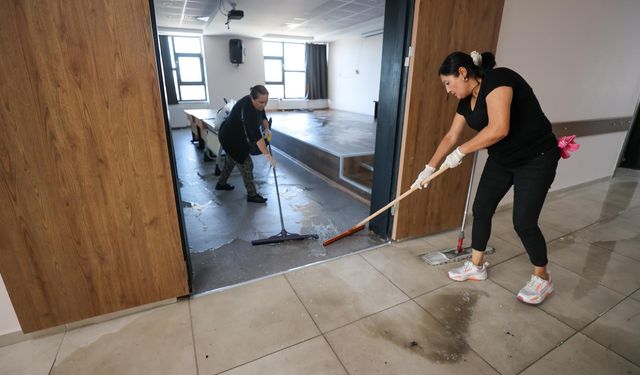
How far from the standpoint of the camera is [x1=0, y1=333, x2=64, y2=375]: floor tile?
135 cm

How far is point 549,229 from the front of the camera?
2754 millimetres

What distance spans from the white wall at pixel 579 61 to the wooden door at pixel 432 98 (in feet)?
1.19

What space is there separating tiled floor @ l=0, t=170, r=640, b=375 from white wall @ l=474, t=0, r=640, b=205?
1205 mm

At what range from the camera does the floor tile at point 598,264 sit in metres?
2.02

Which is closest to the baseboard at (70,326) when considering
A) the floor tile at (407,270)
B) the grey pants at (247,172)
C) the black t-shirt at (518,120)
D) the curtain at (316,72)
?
the floor tile at (407,270)

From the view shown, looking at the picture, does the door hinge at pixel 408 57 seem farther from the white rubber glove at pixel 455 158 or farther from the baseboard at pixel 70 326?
the baseboard at pixel 70 326

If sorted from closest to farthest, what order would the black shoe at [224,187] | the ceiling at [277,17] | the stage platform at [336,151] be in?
the black shoe at [224,187]
the stage platform at [336,151]
the ceiling at [277,17]

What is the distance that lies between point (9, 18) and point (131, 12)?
40 centimetres

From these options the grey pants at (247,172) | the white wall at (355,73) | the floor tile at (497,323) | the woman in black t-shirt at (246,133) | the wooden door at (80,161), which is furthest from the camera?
the white wall at (355,73)

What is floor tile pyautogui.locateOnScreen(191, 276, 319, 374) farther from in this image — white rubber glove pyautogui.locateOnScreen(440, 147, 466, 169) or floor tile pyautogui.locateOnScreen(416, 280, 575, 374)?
white rubber glove pyautogui.locateOnScreen(440, 147, 466, 169)

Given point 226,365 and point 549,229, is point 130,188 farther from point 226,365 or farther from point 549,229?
point 549,229

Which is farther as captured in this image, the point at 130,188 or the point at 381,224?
the point at 381,224

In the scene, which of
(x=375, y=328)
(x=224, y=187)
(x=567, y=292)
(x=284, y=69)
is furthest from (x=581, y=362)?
(x=284, y=69)

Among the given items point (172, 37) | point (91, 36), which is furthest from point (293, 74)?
point (91, 36)
